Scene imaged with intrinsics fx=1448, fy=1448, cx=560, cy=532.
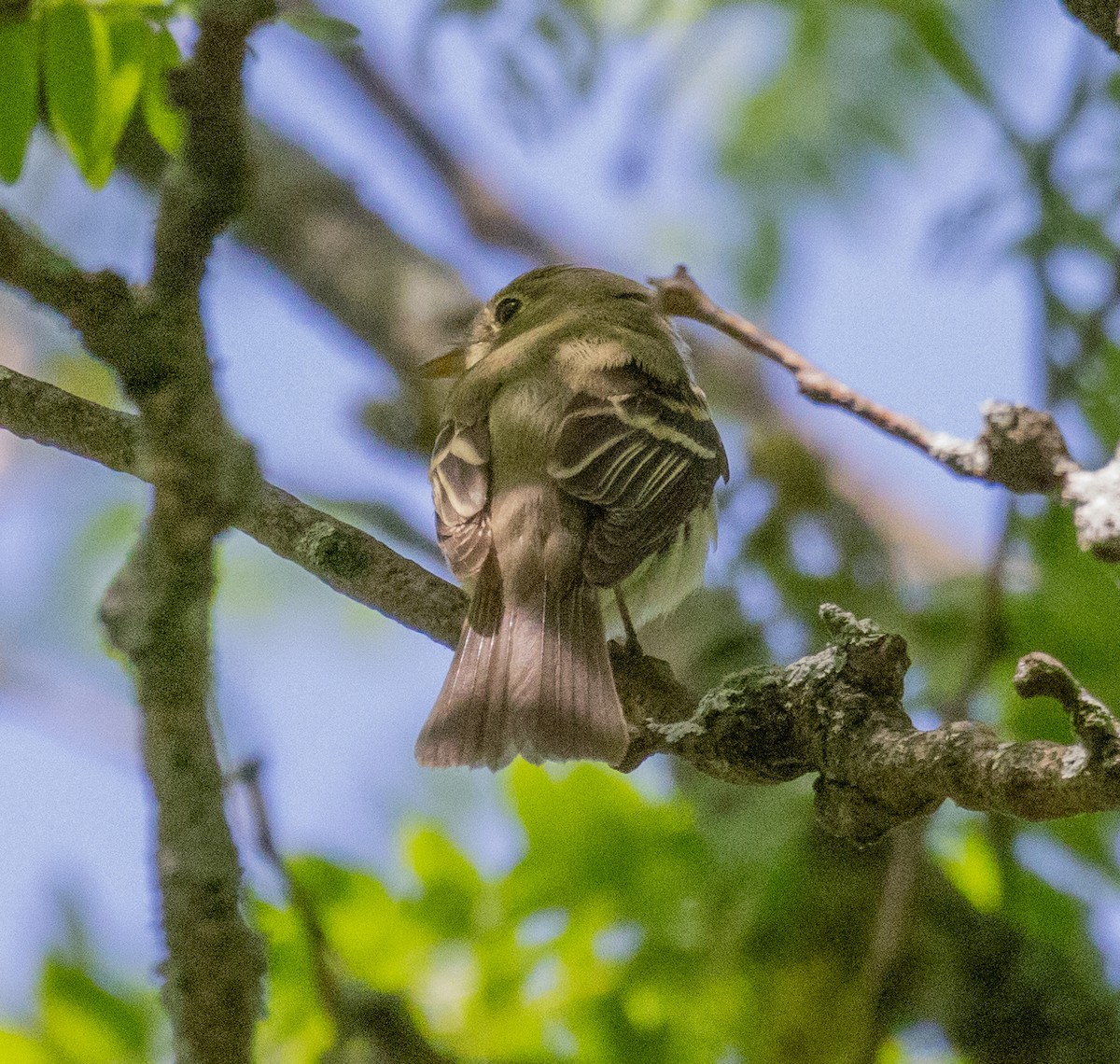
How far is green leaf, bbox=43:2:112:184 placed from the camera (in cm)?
259

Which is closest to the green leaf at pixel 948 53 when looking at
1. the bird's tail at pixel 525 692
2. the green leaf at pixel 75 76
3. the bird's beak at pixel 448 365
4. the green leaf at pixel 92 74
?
the bird's tail at pixel 525 692

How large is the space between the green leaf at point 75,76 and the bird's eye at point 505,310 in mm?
2686

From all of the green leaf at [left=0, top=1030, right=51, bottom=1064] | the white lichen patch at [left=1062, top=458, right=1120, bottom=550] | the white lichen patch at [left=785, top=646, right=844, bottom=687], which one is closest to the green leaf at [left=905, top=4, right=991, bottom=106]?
the white lichen patch at [left=1062, top=458, right=1120, bottom=550]

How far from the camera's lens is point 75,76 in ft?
8.51

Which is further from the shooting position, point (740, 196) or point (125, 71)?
point (740, 196)

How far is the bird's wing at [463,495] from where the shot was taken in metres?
3.58

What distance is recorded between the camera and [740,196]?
21.9ft

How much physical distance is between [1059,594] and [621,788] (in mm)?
1248

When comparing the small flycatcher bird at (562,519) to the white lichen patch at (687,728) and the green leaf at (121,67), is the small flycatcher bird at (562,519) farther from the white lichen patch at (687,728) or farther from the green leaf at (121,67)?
the green leaf at (121,67)

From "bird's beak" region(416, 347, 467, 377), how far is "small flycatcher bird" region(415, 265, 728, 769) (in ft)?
1.74

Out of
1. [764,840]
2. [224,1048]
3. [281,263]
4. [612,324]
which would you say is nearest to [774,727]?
[224,1048]

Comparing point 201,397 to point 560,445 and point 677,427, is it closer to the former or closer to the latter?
point 560,445

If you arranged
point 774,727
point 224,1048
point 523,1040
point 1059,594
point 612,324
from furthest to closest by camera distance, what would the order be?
1. point 612,324
2. point 1059,594
3. point 523,1040
4. point 774,727
5. point 224,1048

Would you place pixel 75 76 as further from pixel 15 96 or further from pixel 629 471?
pixel 629 471
